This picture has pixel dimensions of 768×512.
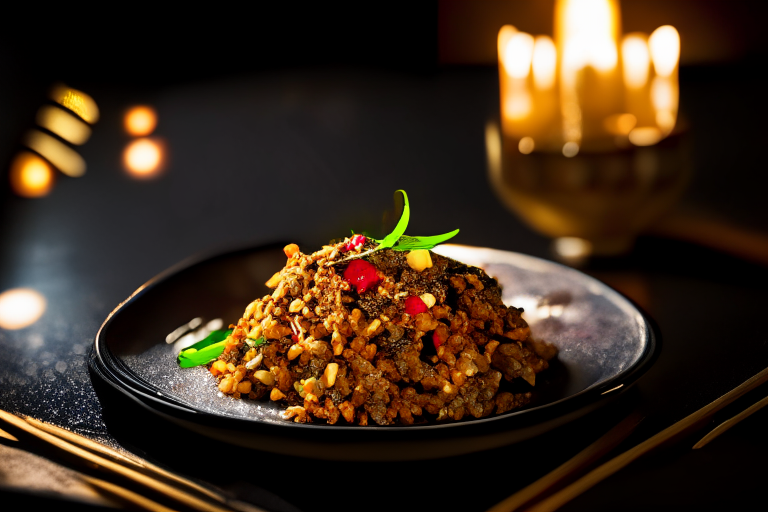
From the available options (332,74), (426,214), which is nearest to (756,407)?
(426,214)

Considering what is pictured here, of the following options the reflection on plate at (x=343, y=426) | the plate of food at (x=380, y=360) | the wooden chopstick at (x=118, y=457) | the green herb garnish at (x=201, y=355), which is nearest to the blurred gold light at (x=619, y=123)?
the reflection on plate at (x=343, y=426)

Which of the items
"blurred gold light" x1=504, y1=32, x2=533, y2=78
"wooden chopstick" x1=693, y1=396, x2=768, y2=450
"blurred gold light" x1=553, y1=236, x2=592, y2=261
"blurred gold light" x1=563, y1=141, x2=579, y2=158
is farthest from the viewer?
"blurred gold light" x1=504, y1=32, x2=533, y2=78

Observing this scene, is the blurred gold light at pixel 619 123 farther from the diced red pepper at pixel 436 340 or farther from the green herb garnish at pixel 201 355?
the green herb garnish at pixel 201 355

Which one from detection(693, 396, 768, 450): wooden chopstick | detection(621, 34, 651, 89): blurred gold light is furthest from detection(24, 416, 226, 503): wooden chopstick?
detection(621, 34, 651, 89): blurred gold light

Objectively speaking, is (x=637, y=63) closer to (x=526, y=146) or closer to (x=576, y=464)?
(x=526, y=146)

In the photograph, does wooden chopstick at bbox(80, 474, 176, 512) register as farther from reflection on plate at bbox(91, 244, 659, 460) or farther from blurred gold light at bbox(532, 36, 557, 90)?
blurred gold light at bbox(532, 36, 557, 90)

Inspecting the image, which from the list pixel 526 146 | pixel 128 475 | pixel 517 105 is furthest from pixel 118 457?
pixel 517 105

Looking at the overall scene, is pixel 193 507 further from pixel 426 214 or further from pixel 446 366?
pixel 426 214
